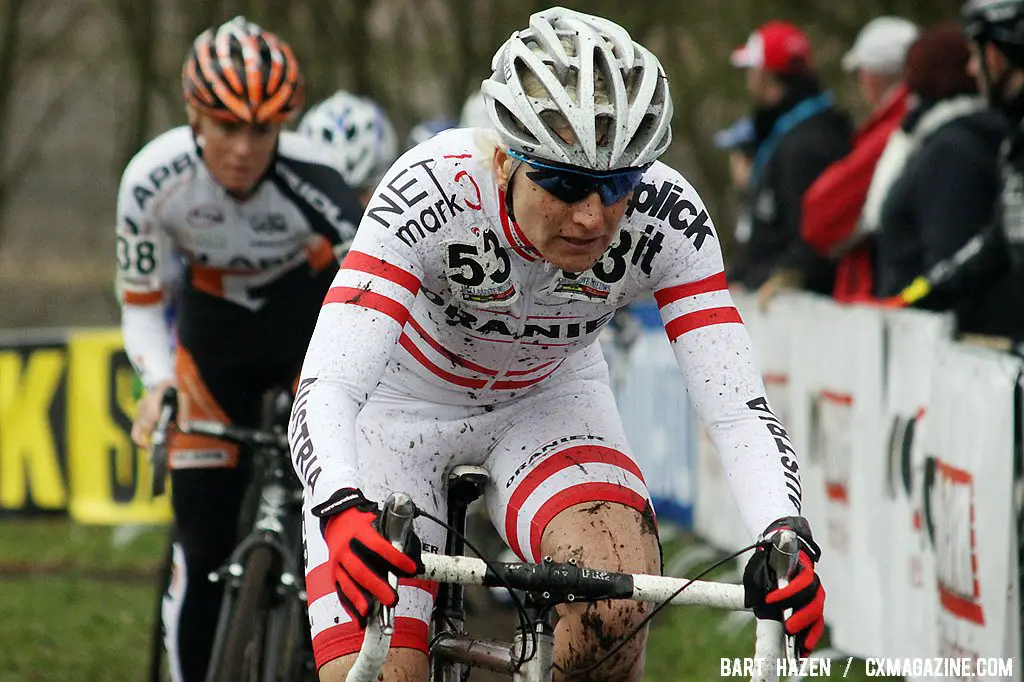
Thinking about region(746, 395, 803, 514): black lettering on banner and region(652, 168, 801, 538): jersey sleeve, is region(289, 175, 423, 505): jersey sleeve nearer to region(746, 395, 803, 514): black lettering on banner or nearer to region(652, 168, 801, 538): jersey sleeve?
region(652, 168, 801, 538): jersey sleeve

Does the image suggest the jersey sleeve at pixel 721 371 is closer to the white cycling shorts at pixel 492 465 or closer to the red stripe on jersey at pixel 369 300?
the white cycling shorts at pixel 492 465

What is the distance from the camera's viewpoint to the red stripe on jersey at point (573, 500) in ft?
12.4

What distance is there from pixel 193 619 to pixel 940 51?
13.7 feet

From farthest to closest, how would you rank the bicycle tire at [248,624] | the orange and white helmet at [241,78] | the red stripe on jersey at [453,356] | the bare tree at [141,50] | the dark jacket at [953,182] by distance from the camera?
1. the bare tree at [141,50]
2. the dark jacket at [953,182]
3. the orange and white helmet at [241,78]
4. the bicycle tire at [248,624]
5. the red stripe on jersey at [453,356]

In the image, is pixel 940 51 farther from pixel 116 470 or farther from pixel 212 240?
pixel 116 470

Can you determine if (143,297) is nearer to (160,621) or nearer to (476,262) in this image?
(160,621)

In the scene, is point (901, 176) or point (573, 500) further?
point (901, 176)

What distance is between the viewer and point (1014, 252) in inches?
238

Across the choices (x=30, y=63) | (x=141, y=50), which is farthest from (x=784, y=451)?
(x=30, y=63)

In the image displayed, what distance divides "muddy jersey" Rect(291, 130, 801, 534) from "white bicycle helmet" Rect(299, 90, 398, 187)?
4.51 m

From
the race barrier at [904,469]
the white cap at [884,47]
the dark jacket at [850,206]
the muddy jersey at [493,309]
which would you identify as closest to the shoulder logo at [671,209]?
the muddy jersey at [493,309]

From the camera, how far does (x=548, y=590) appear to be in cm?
316

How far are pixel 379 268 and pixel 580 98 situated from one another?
0.62 meters

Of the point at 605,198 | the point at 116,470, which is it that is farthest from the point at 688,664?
the point at 116,470
